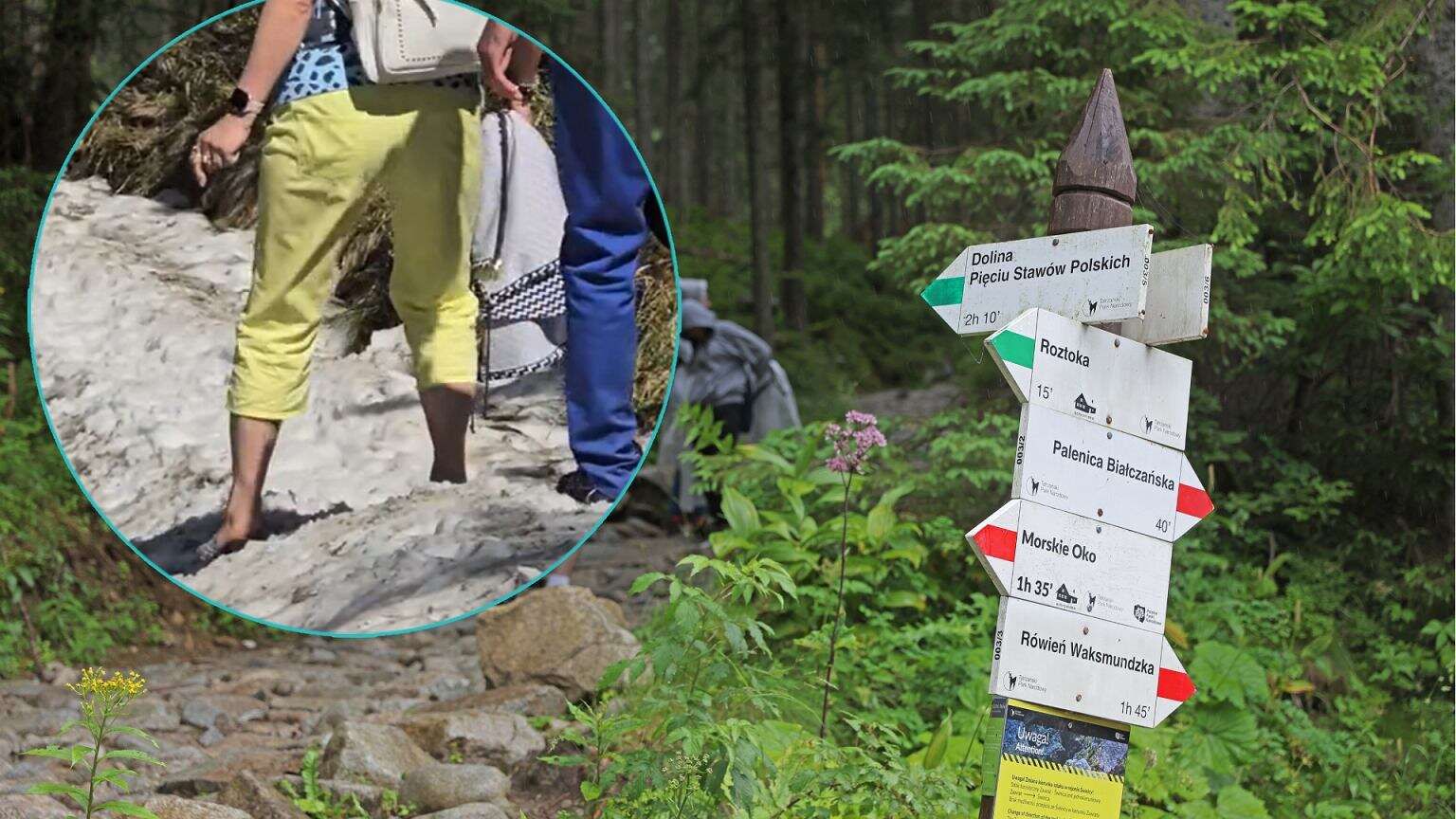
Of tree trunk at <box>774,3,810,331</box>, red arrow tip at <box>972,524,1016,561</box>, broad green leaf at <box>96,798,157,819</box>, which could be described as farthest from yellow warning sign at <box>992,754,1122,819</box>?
tree trunk at <box>774,3,810,331</box>

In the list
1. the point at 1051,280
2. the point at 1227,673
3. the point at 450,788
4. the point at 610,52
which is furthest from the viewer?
the point at 610,52

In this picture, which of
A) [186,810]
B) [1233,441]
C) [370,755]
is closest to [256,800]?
[186,810]

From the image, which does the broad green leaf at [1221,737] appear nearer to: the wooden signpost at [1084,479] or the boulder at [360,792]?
the wooden signpost at [1084,479]

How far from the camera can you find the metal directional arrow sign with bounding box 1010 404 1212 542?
3.01 m

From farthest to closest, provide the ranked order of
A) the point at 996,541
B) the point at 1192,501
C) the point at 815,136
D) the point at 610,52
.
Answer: the point at 815,136 < the point at 610,52 < the point at 1192,501 < the point at 996,541

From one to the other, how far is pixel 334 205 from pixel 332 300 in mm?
306

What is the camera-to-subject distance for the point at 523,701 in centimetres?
536

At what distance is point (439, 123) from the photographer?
4.46 metres

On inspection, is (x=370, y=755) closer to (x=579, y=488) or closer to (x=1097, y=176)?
(x=579, y=488)

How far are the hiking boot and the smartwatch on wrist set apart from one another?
5.09ft

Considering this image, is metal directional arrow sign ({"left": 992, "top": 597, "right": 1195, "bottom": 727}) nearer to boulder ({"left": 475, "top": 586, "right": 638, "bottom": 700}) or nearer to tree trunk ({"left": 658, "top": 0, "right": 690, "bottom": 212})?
boulder ({"left": 475, "top": 586, "right": 638, "bottom": 700})

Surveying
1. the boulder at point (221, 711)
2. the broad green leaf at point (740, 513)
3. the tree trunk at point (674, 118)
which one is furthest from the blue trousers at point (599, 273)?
the tree trunk at point (674, 118)

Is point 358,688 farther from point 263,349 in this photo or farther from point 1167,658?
point 1167,658

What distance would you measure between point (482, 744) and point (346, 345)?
4.82 ft
